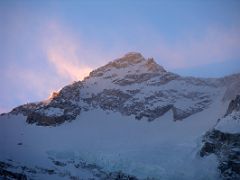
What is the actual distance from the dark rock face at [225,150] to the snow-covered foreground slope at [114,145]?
1347mm

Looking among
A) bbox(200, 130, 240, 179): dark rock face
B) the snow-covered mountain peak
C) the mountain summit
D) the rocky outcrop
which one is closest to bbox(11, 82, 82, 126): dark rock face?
the mountain summit

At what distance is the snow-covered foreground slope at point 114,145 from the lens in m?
60.1

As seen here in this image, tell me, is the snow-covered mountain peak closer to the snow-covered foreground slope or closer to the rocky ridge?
the rocky ridge

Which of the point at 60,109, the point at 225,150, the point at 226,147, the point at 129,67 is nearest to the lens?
the point at 225,150

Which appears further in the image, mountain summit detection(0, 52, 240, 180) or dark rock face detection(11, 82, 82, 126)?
dark rock face detection(11, 82, 82, 126)

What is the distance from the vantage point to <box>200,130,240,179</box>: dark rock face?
5624cm

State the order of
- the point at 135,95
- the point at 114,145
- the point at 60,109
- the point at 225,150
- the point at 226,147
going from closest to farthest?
the point at 225,150, the point at 226,147, the point at 114,145, the point at 60,109, the point at 135,95

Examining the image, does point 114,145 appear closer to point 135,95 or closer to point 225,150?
point 225,150

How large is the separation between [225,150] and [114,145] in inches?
984

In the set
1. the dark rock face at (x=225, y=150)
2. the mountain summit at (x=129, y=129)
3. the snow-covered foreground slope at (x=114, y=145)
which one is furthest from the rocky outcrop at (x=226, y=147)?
the snow-covered foreground slope at (x=114, y=145)

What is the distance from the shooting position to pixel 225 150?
59.3 metres

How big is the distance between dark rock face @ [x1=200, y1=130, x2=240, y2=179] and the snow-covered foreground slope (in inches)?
53.0

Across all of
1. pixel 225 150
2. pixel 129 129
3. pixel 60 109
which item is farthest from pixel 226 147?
pixel 60 109

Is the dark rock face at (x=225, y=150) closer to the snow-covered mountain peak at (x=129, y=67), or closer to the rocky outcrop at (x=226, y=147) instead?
the rocky outcrop at (x=226, y=147)
